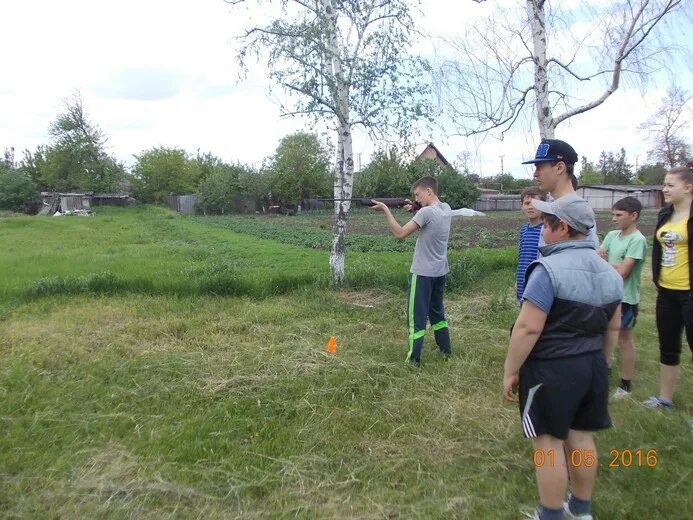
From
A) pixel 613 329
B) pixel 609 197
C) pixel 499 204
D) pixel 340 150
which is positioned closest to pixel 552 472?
pixel 613 329

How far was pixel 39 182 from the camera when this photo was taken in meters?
45.4

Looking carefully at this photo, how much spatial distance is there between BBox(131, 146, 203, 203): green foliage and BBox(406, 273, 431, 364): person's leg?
44.5m

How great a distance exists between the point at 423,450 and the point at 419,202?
2.37 m

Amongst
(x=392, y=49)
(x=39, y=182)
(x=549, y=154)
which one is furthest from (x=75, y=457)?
(x=39, y=182)

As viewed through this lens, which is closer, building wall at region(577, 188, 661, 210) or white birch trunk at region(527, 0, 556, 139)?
white birch trunk at region(527, 0, 556, 139)

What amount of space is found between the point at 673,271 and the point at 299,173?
33.8 meters

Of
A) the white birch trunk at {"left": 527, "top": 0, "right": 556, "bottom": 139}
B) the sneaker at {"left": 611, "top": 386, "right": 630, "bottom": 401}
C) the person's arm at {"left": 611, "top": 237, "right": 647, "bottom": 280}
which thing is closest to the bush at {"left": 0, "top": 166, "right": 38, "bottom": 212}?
the white birch trunk at {"left": 527, "top": 0, "right": 556, "bottom": 139}

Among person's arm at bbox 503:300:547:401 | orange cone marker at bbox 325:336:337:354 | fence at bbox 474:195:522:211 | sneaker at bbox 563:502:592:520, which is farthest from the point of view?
fence at bbox 474:195:522:211

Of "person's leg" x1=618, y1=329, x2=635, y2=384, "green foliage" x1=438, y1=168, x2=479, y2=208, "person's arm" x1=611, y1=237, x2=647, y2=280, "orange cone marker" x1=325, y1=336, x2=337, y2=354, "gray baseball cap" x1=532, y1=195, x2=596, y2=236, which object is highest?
"green foliage" x1=438, y1=168, x2=479, y2=208

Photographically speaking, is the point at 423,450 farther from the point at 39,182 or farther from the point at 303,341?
the point at 39,182

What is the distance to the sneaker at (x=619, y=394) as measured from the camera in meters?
3.84

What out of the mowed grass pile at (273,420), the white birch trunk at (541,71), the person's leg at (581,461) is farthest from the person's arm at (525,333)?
the white birch trunk at (541,71)

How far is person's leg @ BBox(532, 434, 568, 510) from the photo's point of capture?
216cm

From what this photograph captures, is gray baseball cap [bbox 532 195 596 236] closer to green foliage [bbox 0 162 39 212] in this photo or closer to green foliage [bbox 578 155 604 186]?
green foliage [bbox 0 162 39 212]
